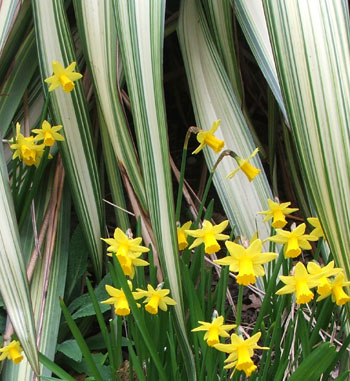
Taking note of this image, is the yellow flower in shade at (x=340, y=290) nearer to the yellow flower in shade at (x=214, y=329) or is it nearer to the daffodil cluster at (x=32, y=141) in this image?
the yellow flower in shade at (x=214, y=329)

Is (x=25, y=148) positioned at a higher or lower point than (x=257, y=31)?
lower

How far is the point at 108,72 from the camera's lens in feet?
4.27

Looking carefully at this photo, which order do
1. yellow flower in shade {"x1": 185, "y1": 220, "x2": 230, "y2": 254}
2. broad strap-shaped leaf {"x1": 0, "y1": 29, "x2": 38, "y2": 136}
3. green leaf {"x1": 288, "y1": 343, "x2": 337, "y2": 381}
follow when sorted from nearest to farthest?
green leaf {"x1": 288, "y1": 343, "x2": 337, "y2": 381}, yellow flower in shade {"x1": 185, "y1": 220, "x2": 230, "y2": 254}, broad strap-shaped leaf {"x1": 0, "y1": 29, "x2": 38, "y2": 136}

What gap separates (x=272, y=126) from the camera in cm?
168

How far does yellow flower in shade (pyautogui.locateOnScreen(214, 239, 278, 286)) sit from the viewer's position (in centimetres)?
94

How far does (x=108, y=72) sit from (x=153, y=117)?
225mm

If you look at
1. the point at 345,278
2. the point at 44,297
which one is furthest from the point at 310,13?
the point at 44,297

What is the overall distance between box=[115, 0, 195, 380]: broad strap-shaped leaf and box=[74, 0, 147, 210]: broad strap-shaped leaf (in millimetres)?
109

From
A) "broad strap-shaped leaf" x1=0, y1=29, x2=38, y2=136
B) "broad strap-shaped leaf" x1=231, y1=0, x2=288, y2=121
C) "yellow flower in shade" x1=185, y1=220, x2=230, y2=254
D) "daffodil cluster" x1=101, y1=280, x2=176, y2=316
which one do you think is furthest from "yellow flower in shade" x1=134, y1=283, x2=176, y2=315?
"broad strap-shaped leaf" x1=0, y1=29, x2=38, y2=136

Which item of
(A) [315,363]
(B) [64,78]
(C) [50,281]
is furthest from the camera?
(C) [50,281]

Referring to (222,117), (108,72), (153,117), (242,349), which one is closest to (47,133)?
(108,72)

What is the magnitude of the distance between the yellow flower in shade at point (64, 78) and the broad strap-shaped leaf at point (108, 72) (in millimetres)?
44

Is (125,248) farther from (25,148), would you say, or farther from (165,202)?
(25,148)

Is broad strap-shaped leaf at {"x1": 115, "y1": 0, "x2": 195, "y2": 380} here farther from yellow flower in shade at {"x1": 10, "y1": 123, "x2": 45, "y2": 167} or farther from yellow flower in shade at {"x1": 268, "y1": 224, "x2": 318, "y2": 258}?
yellow flower in shade at {"x1": 10, "y1": 123, "x2": 45, "y2": 167}
